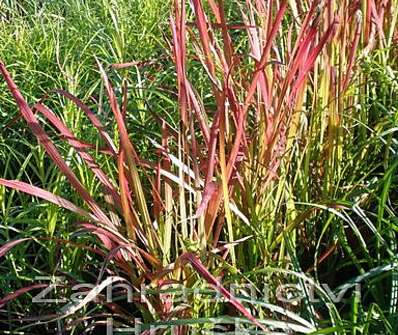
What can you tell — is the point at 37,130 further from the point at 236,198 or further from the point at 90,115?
the point at 236,198

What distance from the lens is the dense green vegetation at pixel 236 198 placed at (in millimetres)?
1227

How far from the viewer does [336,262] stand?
59.5 inches

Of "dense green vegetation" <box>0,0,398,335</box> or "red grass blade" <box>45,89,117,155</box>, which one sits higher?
"red grass blade" <box>45,89,117,155</box>

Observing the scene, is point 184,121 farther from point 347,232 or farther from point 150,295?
point 347,232

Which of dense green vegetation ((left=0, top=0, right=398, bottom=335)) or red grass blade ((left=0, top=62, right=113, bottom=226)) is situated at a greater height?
red grass blade ((left=0, top=62, right=113, bottom=226))

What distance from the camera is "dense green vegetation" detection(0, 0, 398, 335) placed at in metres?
1.23

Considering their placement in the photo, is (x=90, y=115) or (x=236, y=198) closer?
(x=90, y=115)

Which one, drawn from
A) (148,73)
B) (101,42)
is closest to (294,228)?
(148,73)

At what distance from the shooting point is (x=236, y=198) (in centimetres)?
141

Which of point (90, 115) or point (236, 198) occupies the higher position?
point (90, 115)

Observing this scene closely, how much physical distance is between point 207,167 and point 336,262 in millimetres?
423

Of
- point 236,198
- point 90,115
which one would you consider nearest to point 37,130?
point 90,115

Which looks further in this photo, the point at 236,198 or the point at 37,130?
the point at 236,198

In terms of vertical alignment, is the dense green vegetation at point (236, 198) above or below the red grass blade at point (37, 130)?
below
